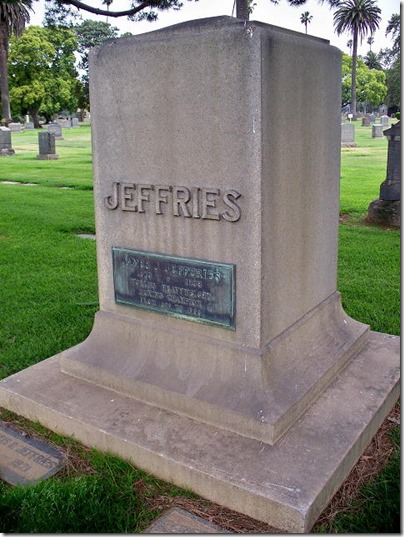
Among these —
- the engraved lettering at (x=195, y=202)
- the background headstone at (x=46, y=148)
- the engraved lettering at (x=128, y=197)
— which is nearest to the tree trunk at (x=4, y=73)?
the background headstone at (x=46, y=148)

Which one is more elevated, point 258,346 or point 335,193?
point 335,193

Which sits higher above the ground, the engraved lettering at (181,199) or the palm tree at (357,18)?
the palm tree at (357,18)

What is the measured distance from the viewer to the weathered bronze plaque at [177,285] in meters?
3.04

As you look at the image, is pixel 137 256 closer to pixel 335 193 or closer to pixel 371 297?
pixel 335 193

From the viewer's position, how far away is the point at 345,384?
11.1ft

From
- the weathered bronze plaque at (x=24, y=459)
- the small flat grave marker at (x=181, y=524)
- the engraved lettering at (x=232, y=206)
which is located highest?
the engraved lettering at (x=232, y=206)

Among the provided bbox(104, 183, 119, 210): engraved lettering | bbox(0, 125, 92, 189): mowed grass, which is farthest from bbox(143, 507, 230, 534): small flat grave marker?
bbox(0, 125, 92, 189): mowed grass

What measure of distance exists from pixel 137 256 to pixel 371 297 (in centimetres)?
273

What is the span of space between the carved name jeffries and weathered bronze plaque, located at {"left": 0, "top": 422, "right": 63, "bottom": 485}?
1422 mm

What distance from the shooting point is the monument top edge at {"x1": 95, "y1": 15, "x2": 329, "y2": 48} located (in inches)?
106

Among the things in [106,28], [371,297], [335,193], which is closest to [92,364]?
[335,193]

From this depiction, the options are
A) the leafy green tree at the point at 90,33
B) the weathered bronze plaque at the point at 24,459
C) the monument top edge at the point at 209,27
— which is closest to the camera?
the monument top edge at the point at 209,27

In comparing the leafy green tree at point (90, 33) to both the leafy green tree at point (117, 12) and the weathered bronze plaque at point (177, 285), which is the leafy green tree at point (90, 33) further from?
the weathered bronze plaque at point (177, 285)

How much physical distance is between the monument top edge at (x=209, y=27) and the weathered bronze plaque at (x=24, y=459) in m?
2.29
